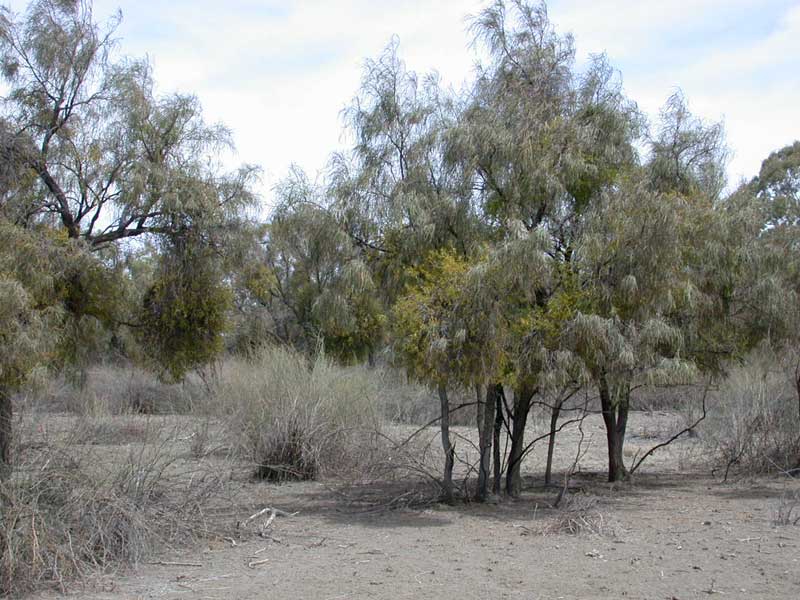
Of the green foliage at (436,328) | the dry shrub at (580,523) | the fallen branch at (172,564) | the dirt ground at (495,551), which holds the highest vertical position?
the green foliage at (436,328)

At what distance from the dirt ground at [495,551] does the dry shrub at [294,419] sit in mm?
996

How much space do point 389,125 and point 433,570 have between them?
6.19 metres

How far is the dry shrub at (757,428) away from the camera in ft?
51.2

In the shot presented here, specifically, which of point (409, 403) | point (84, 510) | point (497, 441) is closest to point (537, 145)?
point (497, 441)

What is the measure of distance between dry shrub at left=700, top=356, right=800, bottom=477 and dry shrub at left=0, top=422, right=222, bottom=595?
934 cm

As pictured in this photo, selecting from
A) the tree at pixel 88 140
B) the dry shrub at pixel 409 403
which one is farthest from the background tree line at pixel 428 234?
the dry shrub at pixel 409 403

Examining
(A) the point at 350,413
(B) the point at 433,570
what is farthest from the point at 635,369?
(A) the point at 350,413

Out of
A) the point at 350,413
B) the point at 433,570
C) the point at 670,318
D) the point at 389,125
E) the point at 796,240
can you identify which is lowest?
the point at 433,570

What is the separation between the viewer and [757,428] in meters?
15.6

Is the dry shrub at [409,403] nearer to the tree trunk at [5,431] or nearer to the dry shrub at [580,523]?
the dry shrub at [580,523]

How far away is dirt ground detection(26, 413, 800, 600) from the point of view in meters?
8.15

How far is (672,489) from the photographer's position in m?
14.7

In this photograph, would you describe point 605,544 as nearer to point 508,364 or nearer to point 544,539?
point 544,539

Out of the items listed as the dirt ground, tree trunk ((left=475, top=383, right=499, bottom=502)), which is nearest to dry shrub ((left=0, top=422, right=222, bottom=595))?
the dirt ground
